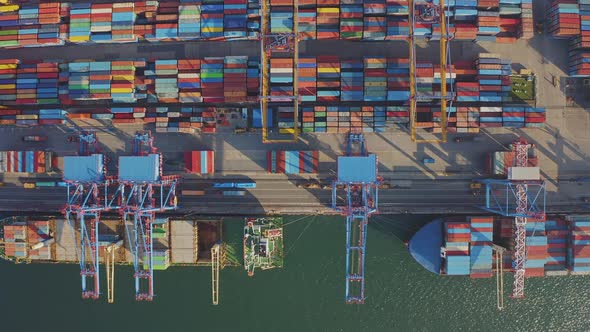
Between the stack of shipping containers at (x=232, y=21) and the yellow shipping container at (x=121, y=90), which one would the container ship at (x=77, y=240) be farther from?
the stack of shipping containers at (x=232, y=21)

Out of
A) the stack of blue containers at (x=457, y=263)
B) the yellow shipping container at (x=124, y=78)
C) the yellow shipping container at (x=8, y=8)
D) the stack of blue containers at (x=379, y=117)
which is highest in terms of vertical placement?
the yellow shipping container at (x=8, y=8)

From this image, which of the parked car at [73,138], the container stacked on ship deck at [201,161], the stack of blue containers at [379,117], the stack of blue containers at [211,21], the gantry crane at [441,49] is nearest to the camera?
the gantry crane at [441,49]

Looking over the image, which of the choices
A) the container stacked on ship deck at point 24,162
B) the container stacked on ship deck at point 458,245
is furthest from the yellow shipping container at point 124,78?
the container stacked on ship deck at point 458,245

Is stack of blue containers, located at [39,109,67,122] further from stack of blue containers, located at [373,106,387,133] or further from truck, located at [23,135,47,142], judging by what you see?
stack of blue containers, located at [373,106,387,133]

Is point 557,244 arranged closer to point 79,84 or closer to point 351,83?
point 351,83

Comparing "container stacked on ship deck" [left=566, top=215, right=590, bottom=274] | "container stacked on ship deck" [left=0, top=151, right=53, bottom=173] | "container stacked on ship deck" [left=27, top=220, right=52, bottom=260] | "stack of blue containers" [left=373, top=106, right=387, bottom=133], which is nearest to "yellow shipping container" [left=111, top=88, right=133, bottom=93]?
"container stacked on ship deck" [left=0, top=151, right=53, bottom=173]

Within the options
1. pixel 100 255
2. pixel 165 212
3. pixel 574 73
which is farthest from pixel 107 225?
pixel 574 73

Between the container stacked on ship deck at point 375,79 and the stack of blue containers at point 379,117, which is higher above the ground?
the container stacked on ship deck at point 375,79
